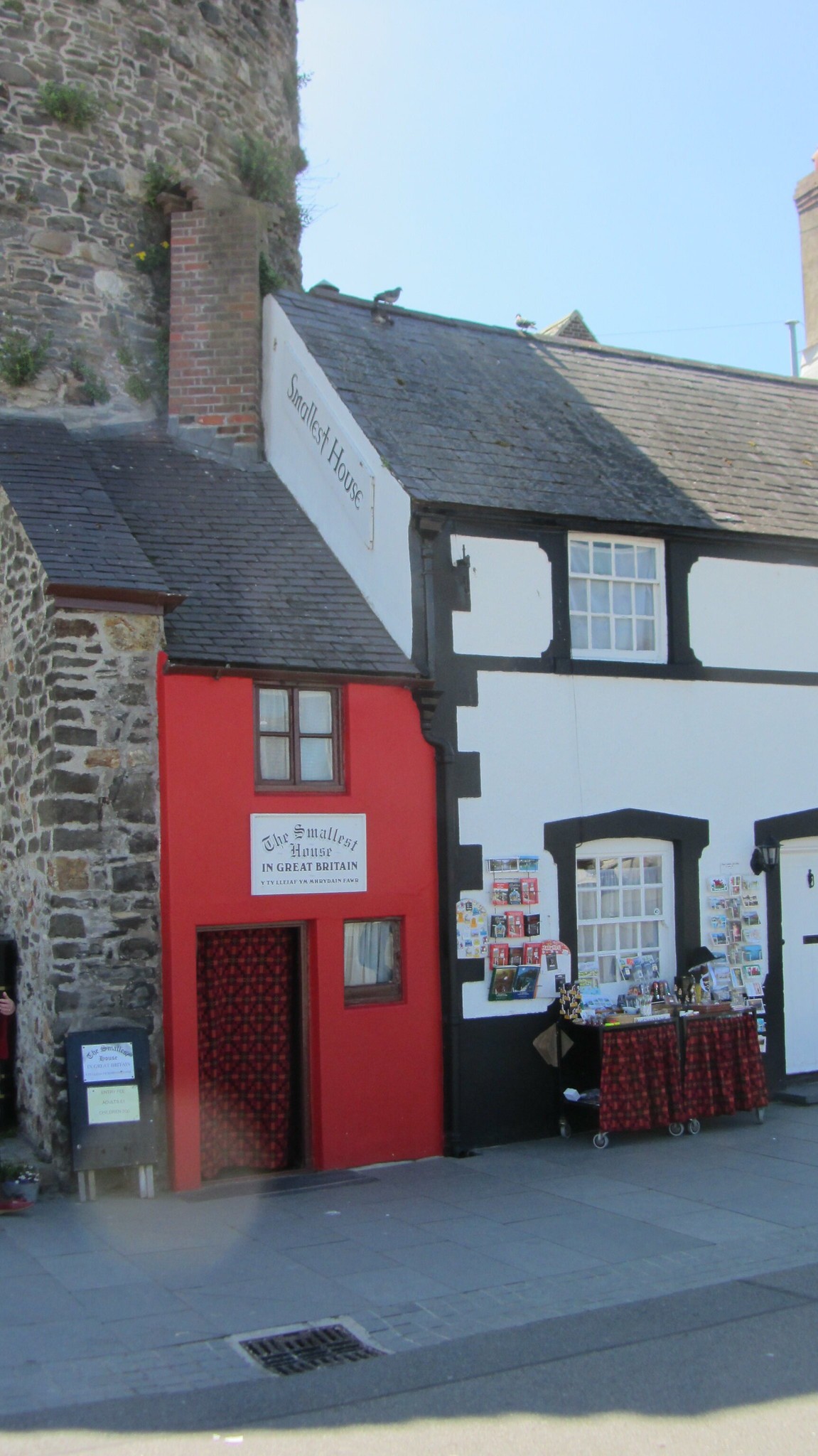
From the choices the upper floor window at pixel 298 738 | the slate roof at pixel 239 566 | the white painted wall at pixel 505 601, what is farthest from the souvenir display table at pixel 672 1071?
the slate roof at pixel 239 566

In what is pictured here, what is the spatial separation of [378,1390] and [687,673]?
25.6 feet

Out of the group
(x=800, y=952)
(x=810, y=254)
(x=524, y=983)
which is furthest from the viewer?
(x=810, y=254)

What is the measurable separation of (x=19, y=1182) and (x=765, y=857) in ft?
23.7

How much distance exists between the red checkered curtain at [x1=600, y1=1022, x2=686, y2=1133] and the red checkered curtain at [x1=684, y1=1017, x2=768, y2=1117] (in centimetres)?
20

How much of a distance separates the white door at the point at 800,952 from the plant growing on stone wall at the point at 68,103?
1051 cm

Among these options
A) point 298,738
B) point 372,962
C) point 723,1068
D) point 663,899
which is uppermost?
point 298,738

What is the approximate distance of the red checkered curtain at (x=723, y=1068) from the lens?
11117 millimetres

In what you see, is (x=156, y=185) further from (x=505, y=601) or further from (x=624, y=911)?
(x=624, y=911)

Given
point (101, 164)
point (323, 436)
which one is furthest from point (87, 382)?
point (323, 436)

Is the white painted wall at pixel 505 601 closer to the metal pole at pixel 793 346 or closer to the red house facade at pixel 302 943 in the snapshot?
the red house facade at pixel 302 943

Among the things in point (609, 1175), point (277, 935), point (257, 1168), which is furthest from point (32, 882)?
point (609, 1175)

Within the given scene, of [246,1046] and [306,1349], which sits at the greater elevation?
[246,1046]

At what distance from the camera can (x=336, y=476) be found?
Result: 39.4 ft

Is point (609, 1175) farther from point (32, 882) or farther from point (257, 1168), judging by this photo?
point (32, 882)
